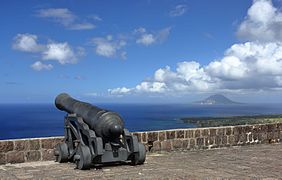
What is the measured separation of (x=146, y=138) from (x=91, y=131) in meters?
2.87

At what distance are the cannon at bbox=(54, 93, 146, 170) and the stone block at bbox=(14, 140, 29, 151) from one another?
69 centimetres

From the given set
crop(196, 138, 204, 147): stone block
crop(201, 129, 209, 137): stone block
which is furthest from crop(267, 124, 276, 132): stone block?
crop(196, 138, 204, 147): stone block

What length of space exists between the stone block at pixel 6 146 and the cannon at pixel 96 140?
94 centimetres

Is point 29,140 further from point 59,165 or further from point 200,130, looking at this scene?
point 200,130

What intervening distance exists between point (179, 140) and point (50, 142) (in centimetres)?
341

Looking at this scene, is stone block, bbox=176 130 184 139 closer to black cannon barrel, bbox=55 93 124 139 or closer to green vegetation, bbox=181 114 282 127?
black cannon barrel, bbox=55 93 124 139

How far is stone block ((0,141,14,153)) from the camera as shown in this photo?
8188mm

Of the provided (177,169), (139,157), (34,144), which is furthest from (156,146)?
(34,144)

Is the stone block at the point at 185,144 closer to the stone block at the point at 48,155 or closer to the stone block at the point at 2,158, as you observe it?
the stone block at the point at 48,155

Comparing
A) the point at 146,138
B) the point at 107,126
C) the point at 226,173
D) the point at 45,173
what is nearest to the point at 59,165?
the point at 45,173

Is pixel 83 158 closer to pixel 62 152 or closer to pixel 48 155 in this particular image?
pixel 62 152

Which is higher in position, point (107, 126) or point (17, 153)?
point (107, 126)

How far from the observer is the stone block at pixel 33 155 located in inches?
333

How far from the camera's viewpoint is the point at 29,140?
8.48m
